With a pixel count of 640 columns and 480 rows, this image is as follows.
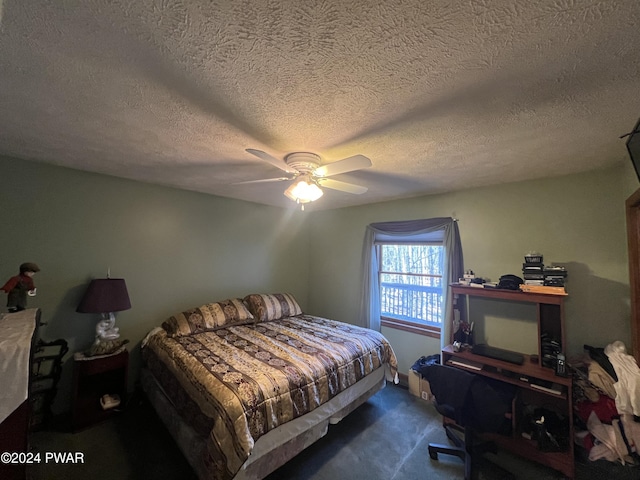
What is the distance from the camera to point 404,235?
335cm

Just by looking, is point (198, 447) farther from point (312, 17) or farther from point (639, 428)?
point (639, 428)

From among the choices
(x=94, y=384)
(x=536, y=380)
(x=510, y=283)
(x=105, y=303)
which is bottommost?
(x=94, y=384)

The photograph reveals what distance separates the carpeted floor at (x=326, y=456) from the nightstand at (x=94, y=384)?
0.09 metres

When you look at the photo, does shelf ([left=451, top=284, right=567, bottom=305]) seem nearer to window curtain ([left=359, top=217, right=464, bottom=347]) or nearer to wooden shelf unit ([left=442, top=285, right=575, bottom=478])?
wooden shelf unit ([left=442, top=285, right=575, bottom=478])

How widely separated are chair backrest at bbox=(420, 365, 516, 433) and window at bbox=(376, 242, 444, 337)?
1.11 m

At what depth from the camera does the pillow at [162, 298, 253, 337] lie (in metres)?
2.74

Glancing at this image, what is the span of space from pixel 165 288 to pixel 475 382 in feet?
10.7

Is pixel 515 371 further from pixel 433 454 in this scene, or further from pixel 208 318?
pixel 208 318

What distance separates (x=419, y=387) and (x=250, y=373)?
2.11 m

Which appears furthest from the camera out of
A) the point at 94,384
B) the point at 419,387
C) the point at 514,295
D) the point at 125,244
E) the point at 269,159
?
the point at 419,387

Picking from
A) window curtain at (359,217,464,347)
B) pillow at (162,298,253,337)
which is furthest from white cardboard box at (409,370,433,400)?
pillow at (162,298,253,337)

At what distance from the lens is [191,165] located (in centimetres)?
231

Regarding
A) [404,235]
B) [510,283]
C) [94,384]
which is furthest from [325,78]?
[94,384]

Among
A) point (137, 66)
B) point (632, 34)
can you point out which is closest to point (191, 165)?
point (137, 66)
